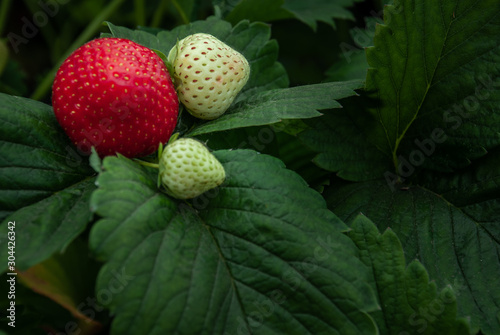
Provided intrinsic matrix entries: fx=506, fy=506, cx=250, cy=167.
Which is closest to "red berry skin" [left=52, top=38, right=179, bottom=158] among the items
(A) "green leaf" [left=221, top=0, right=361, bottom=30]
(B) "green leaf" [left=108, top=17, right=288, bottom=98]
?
(B) "green leaf" [left=108, top=17, right=288, bottom=98]

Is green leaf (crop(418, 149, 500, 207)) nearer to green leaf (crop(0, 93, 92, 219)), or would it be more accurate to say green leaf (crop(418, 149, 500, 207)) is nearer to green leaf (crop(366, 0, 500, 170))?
green leaf (crop(366, 0, 500, 170))

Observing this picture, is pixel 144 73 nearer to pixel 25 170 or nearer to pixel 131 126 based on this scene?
pixel 131 126

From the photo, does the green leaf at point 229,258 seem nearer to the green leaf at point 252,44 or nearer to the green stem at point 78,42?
the green leaf at point 252,44

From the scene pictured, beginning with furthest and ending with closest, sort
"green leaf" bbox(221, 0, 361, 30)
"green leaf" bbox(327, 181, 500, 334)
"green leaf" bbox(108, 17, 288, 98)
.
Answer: "green leaf" bbox(221, 0, 361, 30)
"green leaf" bbox(108, 17, 288, 98)
"green leaf" bbox(327, 181, 500, 334)

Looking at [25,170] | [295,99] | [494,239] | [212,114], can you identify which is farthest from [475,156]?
[25,170]

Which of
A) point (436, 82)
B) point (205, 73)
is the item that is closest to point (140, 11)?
point (205, 73)

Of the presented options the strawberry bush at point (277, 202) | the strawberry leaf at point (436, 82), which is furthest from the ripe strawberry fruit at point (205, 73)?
the strawberry leaf at point (436, 82)

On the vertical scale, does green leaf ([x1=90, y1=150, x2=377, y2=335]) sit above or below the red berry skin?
below
